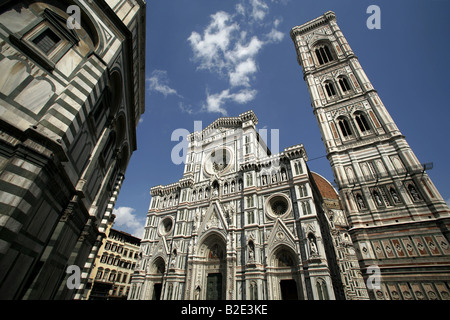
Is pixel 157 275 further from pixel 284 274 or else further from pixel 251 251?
pixel 284 274

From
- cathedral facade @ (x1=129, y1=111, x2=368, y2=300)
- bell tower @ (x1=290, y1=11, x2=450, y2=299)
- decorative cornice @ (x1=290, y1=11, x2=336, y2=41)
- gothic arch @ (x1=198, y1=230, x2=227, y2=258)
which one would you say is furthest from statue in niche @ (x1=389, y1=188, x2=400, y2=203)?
decorative cornice @ (x1=290, y1=11, x2=336, y2=41)

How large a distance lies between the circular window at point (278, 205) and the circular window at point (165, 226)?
43.0ft

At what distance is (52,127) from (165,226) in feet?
78.6

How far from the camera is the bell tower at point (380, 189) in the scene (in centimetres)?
1384

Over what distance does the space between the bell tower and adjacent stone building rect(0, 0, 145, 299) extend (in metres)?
18.4

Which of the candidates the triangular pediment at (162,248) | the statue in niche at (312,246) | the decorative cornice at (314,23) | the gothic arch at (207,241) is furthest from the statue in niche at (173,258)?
the decorative cornice at (314,23)

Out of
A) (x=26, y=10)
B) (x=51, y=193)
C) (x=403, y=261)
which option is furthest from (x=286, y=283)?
(x=26, y=10)

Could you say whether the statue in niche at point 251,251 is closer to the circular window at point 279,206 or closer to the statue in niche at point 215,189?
the circular window at point 279,206

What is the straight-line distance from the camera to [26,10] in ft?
20.3

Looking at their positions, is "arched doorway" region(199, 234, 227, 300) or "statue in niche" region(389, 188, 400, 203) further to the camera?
"arched doorway" region(199, 234, 227, 300)

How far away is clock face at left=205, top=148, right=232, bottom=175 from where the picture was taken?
1096 inches

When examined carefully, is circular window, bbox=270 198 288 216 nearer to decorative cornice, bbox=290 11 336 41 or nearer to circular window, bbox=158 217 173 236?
circular window, bbox=158 217 173 236
